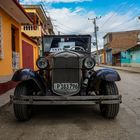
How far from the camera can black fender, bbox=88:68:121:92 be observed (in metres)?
6.43

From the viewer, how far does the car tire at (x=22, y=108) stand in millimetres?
6281

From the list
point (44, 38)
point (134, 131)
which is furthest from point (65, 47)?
point (134, 131)

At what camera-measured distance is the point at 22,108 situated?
20.6ft

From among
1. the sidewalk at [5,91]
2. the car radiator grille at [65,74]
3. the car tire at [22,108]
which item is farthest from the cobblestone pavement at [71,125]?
the car radiator grille at [65,74]

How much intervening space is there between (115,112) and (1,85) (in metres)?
4.93

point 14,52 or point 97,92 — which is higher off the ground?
point 14,52

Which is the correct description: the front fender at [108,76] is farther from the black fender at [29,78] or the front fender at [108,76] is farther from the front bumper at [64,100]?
the black fender at [29,78]

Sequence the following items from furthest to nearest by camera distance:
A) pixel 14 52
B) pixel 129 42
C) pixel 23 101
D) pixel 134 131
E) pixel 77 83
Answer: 1. pixel 129 42
2. pixel 14 52
3. pixel 77 83
4. pixel 23 101
5. pixel 134 131

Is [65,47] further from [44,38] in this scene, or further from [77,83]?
[77,83]

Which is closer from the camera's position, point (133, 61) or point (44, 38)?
point (44, 38)

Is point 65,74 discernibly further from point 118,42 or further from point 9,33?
point 118,42

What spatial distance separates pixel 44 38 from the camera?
366 inches

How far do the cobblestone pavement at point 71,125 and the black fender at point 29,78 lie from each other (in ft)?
2.66

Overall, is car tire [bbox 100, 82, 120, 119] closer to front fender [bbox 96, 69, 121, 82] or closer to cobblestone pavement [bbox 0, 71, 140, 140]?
cobblestone pavement [bbox 0, 71, 140, 140]
